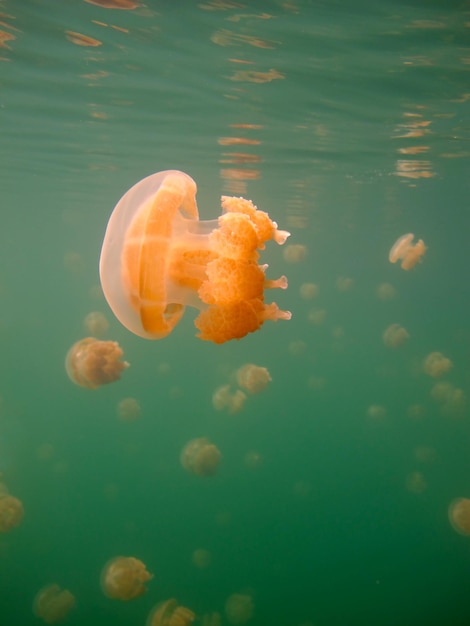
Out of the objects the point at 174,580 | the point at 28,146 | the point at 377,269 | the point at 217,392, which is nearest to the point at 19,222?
the point at 28,146

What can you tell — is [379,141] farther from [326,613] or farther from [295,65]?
[326,613]

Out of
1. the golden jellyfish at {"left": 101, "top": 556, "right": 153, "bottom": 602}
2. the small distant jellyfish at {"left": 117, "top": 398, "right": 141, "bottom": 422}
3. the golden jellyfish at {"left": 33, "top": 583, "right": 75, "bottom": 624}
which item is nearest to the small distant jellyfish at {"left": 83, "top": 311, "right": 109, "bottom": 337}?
the small distant jellyfish at {"left": 117, "top": 398, "right": 141, "bottom": 422}

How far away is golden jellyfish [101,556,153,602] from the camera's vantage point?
6.09m

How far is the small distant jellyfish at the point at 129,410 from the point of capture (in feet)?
38.3

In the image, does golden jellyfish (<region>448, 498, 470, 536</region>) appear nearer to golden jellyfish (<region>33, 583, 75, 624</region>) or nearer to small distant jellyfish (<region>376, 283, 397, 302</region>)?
golden jellyfish (<region>33, 583, 75, 624</region>)

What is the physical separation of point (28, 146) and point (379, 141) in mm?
7702

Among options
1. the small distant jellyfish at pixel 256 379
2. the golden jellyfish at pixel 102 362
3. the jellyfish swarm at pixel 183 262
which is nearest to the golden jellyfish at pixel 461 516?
the small distant jellyfish at pixel 256 379

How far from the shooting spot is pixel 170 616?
5949mm

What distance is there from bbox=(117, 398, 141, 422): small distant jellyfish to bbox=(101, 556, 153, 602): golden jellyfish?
542cm

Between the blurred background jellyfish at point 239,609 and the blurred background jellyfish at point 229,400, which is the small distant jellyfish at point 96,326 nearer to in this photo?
the blurred background jellyfish at point 229,400

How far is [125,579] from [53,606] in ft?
6.06

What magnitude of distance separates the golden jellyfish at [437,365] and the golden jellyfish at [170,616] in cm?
768

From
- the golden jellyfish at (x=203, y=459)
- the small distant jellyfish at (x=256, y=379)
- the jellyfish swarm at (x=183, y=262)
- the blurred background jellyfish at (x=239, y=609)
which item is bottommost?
the blurred background jellyfish at (x=239, y=609)

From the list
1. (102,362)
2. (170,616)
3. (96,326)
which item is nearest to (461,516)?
(170,616)
